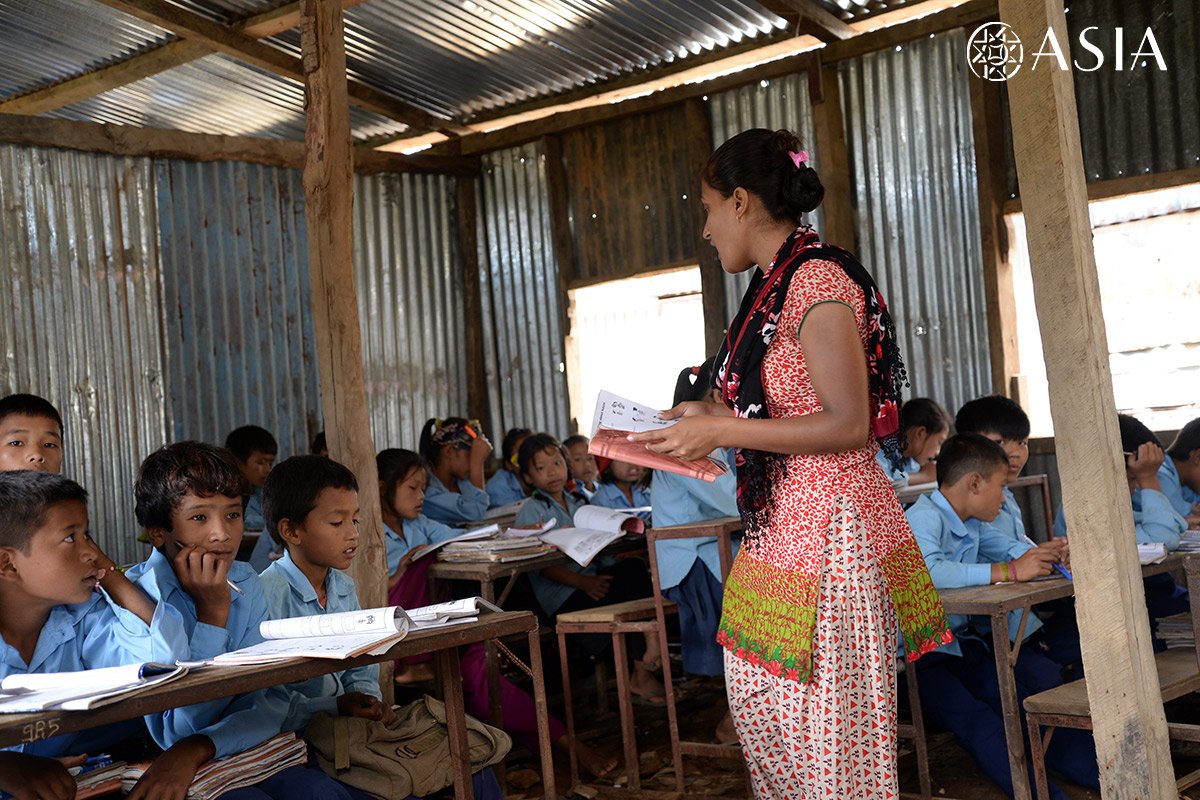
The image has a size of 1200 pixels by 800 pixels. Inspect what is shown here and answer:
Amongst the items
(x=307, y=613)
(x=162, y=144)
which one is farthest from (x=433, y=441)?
(x=307, y=613)

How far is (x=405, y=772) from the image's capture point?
8.97 feet

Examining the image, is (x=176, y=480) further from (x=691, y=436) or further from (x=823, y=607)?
(x=823, y=607)

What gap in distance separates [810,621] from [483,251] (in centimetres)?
680

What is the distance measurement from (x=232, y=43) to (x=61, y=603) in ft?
16.2

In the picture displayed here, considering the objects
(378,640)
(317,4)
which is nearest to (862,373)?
(378,640)

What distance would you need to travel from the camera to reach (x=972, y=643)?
163 inches

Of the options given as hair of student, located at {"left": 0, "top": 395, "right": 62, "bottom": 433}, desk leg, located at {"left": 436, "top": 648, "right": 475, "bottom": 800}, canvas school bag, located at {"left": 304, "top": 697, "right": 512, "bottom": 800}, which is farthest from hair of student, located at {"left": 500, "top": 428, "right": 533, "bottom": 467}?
desk leg, located at {"left": 436, "top": 648, "right": 475, "bottom": 800}

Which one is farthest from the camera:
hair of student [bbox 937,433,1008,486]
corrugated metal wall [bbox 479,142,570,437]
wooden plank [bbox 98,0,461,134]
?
corrugated metal wall [bbox 479,142,570,437]

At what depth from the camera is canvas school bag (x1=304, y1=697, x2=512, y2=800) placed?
2725 millimetres

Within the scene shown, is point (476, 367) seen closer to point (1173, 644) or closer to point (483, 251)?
point (483, 251)

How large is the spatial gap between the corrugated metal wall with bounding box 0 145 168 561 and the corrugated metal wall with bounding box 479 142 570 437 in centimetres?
256

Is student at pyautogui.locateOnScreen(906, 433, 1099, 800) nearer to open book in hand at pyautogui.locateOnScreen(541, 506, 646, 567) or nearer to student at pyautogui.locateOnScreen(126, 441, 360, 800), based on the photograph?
open book in hand at pyautogui.locateOnScreen(541, 506, 646, 567)

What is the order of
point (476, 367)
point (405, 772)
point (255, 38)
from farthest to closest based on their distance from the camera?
point (476, 367), point (255, 38), point (405, 772)

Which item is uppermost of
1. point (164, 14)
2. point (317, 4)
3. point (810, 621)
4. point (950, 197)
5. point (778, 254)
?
point (164, 14)
